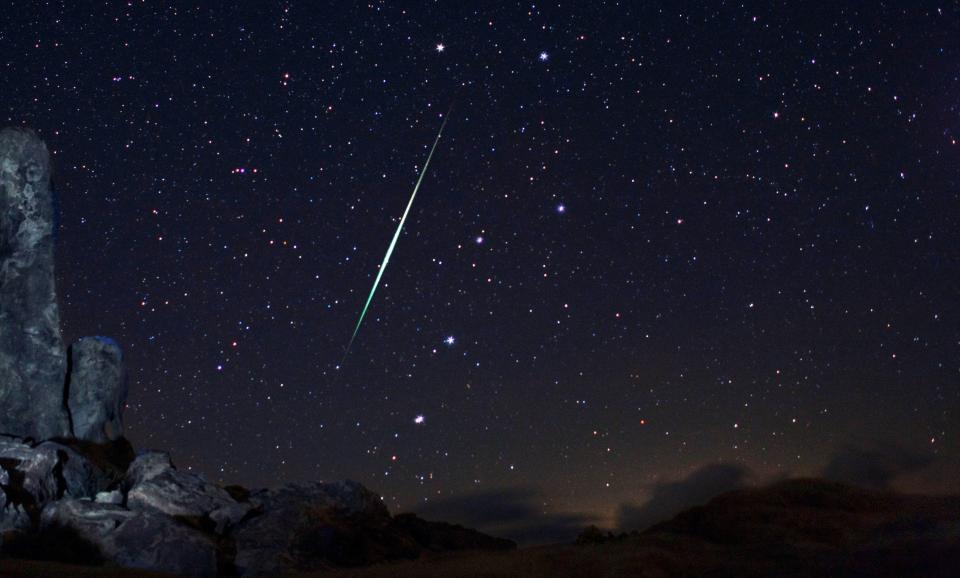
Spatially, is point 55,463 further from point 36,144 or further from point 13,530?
point 36,144

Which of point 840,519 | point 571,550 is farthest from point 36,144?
point 840,519

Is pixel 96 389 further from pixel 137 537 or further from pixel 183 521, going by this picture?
pixel 137 537

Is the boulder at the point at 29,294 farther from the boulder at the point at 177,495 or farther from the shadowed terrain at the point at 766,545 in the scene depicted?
the shadowed terrain at the point at 766,545

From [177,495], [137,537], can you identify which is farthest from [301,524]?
[137,537]

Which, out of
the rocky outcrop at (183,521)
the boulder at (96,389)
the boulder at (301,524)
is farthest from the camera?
the boulder at (96,389)

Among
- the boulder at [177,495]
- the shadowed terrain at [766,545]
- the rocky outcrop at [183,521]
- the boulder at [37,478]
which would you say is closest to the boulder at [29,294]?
the rocky outcrop at [183,521]

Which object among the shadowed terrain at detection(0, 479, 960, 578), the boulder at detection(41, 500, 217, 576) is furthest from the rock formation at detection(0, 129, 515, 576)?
the shadowed terrain at detection(0, 479, 960, 578)
